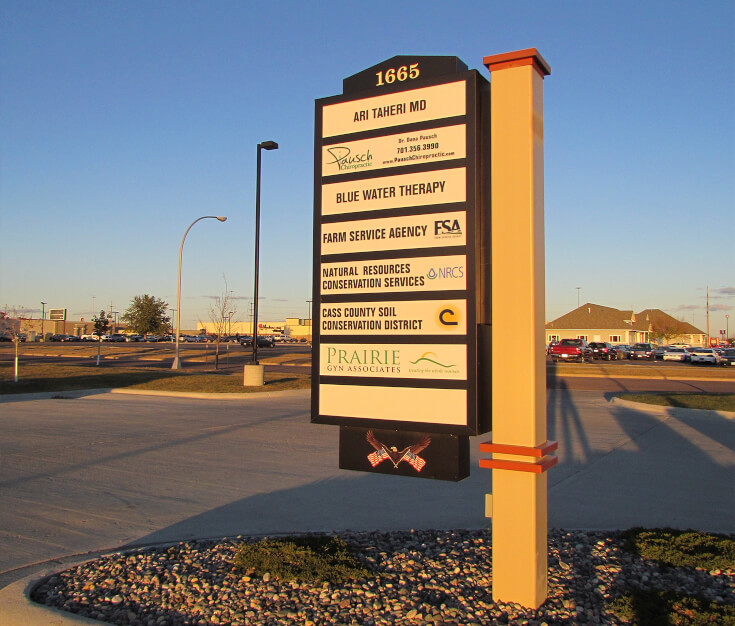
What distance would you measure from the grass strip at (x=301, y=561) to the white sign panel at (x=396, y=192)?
251cm

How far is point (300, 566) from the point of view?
14.1 ft

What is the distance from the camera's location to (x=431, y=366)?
4.31 metres

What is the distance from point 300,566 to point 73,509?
3.44 m

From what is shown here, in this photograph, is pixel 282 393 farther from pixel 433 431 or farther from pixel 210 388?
pixel 433 431

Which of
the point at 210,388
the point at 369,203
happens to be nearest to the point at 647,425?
the point at 369,203

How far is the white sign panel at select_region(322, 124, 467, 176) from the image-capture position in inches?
170

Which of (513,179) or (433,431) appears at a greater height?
(513,179)

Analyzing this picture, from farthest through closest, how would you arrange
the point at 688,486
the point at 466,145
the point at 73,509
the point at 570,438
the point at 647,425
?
the point at 647,425 → the point at 570,438 → the point at 688,486 → the point at 73,509 → the point at 466,145

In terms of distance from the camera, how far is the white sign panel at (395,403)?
4.22 meters

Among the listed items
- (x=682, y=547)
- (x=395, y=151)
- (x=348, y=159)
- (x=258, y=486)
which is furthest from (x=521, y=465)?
(x=258, y=486)

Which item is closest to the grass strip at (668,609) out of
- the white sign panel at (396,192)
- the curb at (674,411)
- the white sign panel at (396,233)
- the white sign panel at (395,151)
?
the white sign panel at (396,233)

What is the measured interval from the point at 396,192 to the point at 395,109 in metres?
0.63

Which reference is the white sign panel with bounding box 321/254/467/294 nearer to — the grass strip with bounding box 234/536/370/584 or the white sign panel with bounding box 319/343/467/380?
the white sign panel with bounding box 319/343/467/380

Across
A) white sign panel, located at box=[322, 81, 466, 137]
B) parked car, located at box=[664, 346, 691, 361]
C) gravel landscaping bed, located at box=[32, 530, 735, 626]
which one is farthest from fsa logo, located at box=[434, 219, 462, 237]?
parked car, located at box=[664, 346, 691, 361]
